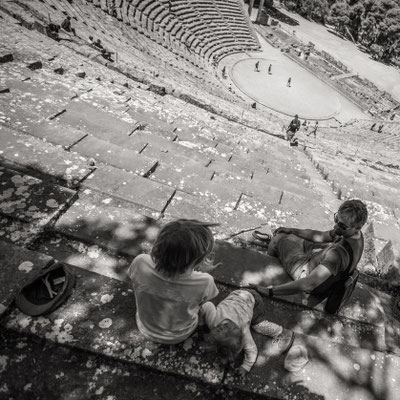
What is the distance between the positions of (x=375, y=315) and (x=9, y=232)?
10.1 ft

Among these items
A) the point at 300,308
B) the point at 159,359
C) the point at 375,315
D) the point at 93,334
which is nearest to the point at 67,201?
the point at 93,334

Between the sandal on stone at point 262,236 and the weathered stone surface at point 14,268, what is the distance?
85.1 inches

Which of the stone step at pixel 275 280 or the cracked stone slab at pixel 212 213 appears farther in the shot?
the cracked stone slab at pixel 212 213

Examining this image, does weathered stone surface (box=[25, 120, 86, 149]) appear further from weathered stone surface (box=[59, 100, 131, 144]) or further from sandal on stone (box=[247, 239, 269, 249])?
sandal on stone (box=[247, 239, 269, 249])

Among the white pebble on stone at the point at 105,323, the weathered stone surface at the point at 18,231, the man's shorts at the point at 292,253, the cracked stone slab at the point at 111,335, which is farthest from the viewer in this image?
the man's shorts at the point at 292,253

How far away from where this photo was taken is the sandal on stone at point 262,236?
350 centimetres

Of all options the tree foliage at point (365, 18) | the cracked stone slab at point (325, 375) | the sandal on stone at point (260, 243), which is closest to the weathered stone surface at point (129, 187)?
the sandal on stone at point (260, 243)

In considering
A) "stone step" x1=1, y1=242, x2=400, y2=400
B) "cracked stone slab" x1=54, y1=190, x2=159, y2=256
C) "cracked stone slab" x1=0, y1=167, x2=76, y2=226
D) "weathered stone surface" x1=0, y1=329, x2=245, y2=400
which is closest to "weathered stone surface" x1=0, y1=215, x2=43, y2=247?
"cracked stone slab" x1=0, y1=167, x2=76, y2=226

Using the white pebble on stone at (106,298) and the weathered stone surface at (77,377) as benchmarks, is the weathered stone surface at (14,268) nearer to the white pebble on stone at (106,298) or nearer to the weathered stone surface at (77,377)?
the weathered stone surface at (77,377)

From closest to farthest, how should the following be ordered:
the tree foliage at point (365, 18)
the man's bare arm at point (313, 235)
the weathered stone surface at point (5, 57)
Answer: the man's bare arm at point (313, 235), the weathered stone surface at point (5, 57), the tree foliage at point (365, 18)

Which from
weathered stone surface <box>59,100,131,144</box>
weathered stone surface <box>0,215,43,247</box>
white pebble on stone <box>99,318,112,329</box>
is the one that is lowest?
weathered stone surface <box>59,100,131,144</box>

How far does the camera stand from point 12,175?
9.12ft

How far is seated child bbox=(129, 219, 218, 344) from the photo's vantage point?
5.40 feet

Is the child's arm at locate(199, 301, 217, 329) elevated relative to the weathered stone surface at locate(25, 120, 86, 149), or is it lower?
elevated
